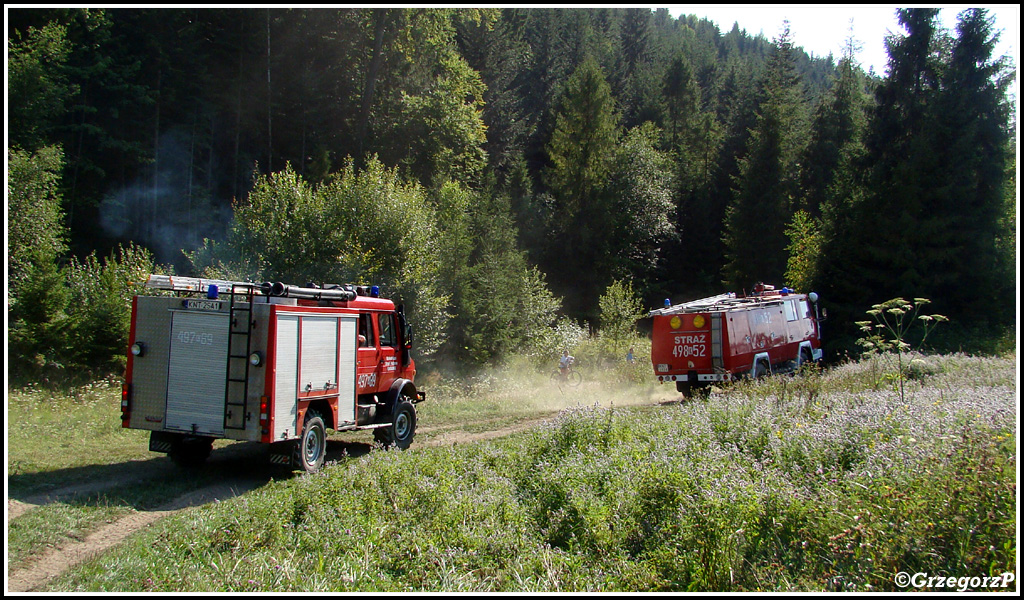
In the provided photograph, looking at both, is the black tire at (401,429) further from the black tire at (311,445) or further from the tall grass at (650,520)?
the tall grass at (650,520)

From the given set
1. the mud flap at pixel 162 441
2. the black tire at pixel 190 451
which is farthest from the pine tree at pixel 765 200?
the mud flap at pixel 162 441

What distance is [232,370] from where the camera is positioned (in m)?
9.01

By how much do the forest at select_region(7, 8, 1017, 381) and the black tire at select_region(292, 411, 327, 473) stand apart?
10.2 metres

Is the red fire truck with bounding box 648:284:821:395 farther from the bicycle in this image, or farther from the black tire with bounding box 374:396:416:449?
the black tire with bounding box 374:396:416:449

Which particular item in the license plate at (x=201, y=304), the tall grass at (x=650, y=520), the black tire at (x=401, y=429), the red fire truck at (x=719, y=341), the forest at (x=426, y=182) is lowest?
the black tire at (x=401, y=429)

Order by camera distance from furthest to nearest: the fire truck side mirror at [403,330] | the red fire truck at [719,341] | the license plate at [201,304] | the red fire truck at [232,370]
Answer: the red fire truck at [719,341] → the fire truck side mirror at [403,330] → the license plate at [201,304] → the red fire truck at [232,370]

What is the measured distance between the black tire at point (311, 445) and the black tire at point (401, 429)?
1979 mm

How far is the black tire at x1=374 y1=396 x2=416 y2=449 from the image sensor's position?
473 inches

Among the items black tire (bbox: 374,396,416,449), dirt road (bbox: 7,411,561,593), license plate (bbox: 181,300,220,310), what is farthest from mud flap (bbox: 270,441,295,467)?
black tire (bbox: 374,396,416,449)

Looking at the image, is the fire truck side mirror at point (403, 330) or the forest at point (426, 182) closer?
the fire truck side mirror at point (403, 330)

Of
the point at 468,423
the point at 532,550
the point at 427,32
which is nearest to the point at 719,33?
the point at 427,32

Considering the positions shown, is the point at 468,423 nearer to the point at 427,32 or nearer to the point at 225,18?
the point at 427,32

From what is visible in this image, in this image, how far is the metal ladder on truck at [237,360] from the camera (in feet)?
29.3

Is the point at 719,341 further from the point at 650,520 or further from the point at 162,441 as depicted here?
the point at 162,441
